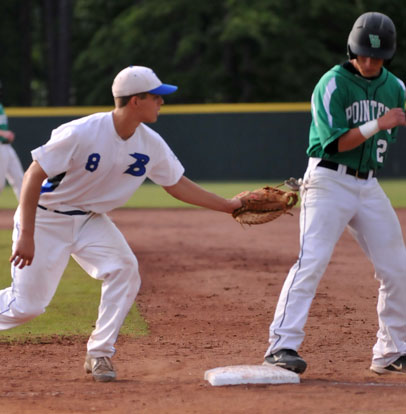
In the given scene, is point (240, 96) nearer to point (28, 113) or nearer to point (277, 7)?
point (277, 7)

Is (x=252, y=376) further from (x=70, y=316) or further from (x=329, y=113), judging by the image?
(x=70, y=316)

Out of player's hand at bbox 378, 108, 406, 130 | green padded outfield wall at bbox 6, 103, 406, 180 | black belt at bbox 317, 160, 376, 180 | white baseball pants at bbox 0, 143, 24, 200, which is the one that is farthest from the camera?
green padded outfield wall at bbox 6, 103, 406, 180

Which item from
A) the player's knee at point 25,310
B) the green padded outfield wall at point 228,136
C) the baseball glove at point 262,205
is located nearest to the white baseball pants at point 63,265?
the player's knee at point 25,310

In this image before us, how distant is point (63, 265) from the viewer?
520cm

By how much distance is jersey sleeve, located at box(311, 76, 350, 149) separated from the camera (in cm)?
508

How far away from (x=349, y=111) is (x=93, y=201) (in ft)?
4.93

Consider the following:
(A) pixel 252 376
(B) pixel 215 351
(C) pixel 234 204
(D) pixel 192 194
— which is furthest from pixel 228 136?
(A) pixel 252 376

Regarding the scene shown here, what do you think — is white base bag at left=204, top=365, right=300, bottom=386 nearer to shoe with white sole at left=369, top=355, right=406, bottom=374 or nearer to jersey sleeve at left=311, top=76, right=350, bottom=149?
shoe with white sole at left=369, top=355, right=406, bottom=374

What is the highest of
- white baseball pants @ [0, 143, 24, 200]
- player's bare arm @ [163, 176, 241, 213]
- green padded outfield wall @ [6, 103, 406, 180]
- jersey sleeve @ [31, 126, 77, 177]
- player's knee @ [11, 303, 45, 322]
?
jersey sleeve @ [31, 126, 77, 177]

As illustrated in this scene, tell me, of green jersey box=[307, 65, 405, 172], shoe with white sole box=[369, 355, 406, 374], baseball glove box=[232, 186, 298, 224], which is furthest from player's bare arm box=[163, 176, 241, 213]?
shoe with white sole box=[369, 355, 406, 374]

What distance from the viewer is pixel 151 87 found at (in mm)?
4961

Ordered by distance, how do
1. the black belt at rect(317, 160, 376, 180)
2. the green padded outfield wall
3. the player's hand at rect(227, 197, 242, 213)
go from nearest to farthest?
the black belt at rect(317, 160, 376, 180)
the player's hand at rect(227, 197, 242, 213)
the green padded outfield wall

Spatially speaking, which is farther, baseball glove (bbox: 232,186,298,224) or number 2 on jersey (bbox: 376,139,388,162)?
baseball glove (bbox: 232,186,298,224)

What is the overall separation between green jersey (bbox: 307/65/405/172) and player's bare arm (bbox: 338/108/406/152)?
5 cm
